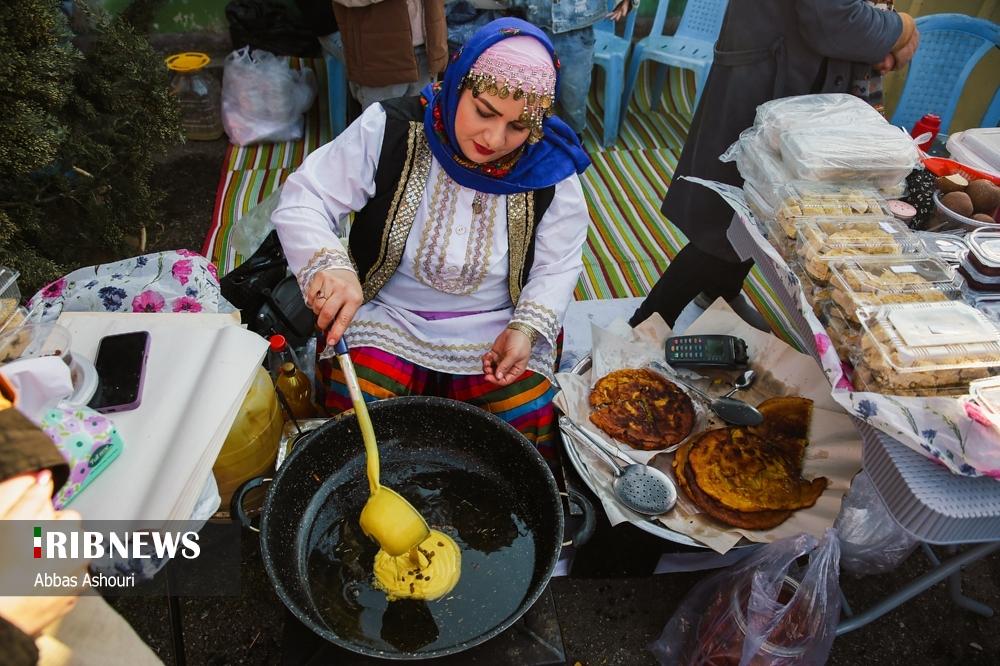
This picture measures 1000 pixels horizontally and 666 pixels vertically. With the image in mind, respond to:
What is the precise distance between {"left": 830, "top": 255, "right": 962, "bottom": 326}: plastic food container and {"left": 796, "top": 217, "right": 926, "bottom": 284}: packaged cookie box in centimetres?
3

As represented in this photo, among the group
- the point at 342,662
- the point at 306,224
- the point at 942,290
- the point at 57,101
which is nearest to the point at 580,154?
the point at 306,224

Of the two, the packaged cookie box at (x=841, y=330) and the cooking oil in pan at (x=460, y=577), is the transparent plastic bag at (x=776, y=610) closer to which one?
the packaged cookie box at (x=841, y=330)

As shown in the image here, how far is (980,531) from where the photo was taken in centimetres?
122

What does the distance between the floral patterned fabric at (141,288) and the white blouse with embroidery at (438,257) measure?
0.38 metres

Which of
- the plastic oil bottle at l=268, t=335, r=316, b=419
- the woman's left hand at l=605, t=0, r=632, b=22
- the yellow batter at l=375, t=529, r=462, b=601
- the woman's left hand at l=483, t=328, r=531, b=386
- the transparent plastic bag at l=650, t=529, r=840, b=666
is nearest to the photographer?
the yellow batter at l=375, t=529, r=462, b=601

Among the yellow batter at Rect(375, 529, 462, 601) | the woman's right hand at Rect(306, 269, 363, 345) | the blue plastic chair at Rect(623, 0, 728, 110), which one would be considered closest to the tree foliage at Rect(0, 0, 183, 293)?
the woman's right hand at Rect(306, 269, 363, 345)

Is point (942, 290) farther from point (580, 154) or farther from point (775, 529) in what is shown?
point (580, 154)

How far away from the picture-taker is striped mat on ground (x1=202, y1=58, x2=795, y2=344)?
3316mm

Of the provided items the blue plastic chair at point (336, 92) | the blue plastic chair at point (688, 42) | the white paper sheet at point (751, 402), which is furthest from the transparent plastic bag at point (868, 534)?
the blue plastic chair at point (336, 92)

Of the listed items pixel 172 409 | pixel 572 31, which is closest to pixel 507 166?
pixel 172 409

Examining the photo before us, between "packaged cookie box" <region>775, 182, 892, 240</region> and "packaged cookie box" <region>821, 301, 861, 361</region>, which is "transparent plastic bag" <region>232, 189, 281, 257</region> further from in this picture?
"packaged cookie box" <region>821, 301, 861, 361</region>

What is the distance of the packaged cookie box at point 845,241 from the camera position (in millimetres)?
1521

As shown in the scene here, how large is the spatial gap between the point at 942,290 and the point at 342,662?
156 centimetres

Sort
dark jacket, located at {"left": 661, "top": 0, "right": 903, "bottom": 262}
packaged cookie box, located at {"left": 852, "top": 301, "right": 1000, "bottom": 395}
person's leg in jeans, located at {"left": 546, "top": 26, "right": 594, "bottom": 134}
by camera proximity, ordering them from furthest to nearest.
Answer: person's leg in jeans, located at {"left": 546, "top": 26, "right": 594, "bottom": 134} < dark jacket, located at {"left": 661, "top": 0, "right": 903, "bottom": 262} < packaged cookie box, located at {"left": 852, "top": 301, "right": 1000, "bottom": 395}
